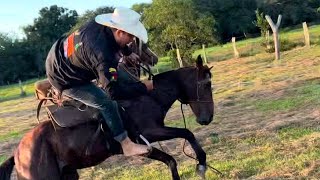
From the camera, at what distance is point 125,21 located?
528 cm

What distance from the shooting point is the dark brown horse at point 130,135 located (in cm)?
533

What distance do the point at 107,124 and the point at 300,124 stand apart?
5436 mm

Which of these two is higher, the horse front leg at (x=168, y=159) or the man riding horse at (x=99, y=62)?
the man riding horse at (x=99, y=62)

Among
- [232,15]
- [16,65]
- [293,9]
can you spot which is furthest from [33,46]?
[293,9]

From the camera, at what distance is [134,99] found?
235 inches

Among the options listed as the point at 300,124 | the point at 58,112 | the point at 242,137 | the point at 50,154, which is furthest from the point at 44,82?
the point at 300,124

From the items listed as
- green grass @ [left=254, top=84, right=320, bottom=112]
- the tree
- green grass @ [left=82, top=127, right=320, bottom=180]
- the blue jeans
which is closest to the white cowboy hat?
the blue jeans

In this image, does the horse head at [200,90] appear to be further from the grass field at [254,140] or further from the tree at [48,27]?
the tree at [48,27]

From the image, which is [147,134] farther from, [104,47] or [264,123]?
[264,123]

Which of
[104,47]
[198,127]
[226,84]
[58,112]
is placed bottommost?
[226,84]

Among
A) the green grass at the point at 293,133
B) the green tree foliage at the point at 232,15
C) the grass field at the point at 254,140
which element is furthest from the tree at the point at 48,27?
the green grass at the point at 293,133

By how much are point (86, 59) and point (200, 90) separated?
1708 millimetres

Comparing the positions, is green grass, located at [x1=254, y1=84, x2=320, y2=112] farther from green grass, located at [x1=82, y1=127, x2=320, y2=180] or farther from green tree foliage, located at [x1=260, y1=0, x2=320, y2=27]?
green tree foliage, located at [x1=260, y1=0, x2=320, y2=27]

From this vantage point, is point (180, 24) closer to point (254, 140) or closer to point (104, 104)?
point (254, 140)
